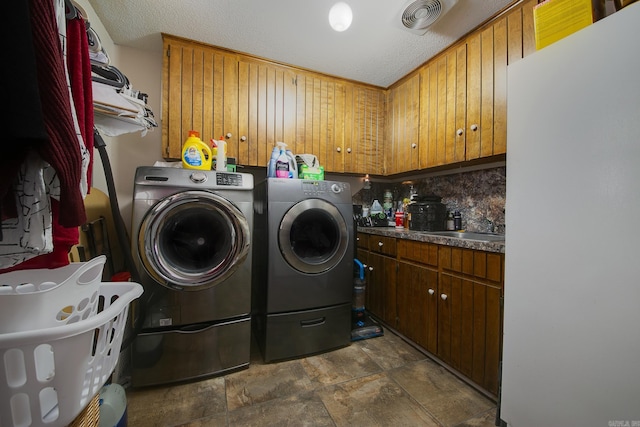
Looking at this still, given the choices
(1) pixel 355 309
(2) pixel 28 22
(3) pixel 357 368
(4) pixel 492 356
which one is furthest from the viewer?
(1) pixel 355 309

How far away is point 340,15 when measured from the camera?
1410 millimetres

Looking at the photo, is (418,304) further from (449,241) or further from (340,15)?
(340,15)

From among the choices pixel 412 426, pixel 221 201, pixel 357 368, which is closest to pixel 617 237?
pixel 412 426

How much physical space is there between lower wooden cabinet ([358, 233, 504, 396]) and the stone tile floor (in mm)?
164

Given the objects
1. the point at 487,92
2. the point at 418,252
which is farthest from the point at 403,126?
the point at 418,252

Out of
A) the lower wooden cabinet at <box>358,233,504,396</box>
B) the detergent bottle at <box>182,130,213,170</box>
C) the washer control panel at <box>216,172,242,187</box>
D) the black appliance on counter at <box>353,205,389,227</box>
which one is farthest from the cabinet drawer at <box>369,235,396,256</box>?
the detergent bottle at <box>182,130,213,170</box>

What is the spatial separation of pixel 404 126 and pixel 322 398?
2259 millimetres

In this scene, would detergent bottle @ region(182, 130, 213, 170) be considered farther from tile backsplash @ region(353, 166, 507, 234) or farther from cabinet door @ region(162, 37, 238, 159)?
tile backsplash @ region(353, 166, 507, 234)

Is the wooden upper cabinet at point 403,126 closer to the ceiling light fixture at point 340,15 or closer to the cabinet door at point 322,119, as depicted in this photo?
the cabinet door at point 322,119

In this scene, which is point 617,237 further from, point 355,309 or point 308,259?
point 355,309

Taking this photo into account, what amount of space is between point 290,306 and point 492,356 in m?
1.17

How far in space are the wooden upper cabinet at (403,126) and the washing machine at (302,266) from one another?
2.90ft

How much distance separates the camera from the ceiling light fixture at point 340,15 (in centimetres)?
139

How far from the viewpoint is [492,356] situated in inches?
48.8
